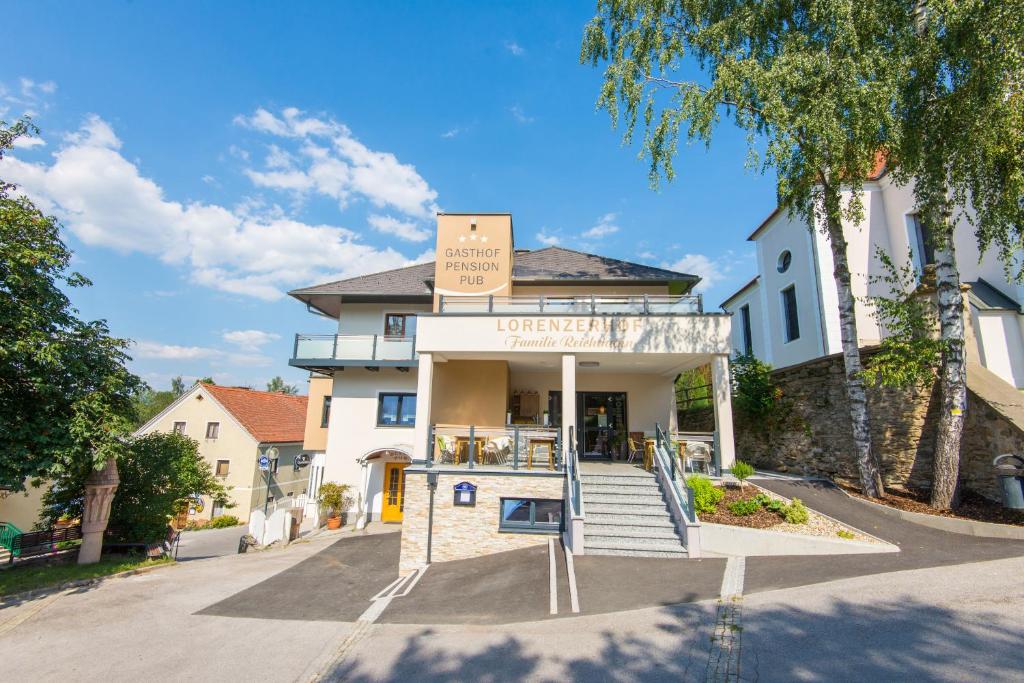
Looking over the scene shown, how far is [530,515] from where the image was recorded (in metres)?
10.6

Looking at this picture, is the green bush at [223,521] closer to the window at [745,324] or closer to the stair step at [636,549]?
the stair step at [636,549]

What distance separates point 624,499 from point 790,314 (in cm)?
1415

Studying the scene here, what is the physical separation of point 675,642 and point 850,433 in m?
9.30

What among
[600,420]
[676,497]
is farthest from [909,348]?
[600,420]

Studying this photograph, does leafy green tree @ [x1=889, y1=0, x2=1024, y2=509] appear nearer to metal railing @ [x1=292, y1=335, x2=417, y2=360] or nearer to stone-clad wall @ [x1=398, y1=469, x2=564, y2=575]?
stone-clad wall @ [x1=398, y1=469, x2=564, y2=575]

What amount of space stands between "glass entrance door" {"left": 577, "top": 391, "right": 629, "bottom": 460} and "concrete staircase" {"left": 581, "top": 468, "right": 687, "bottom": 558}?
4032 mm

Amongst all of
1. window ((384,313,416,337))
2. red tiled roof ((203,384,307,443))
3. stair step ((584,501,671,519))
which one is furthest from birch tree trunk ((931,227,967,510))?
red tiled roof ((203,384,307,443))

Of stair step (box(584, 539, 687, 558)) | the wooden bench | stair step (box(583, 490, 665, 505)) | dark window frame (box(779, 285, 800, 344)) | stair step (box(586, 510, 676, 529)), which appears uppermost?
dark window frame (box(779, 285, 800, 344))

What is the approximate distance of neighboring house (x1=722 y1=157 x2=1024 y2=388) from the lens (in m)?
12.4

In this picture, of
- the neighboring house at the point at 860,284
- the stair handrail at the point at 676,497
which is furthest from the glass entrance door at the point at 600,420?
the neighboring house at the point at 860,284

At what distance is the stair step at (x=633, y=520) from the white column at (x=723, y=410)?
2.52m

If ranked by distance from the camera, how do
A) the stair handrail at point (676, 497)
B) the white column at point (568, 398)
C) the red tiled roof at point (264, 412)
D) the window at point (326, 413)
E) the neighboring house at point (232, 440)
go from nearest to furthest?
the stair handrail at point (676, 497) → the white column at point (568, 398) → the window at point (326, 413) → the neighboring house at point (232, 440) → the red tiled roof at point (264, 412)

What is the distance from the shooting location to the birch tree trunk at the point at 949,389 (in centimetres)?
898

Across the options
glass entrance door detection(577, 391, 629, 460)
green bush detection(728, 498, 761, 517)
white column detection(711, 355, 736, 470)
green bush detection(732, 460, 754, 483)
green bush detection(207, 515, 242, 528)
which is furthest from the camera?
green bush detection(207, 515, 242, 528)
